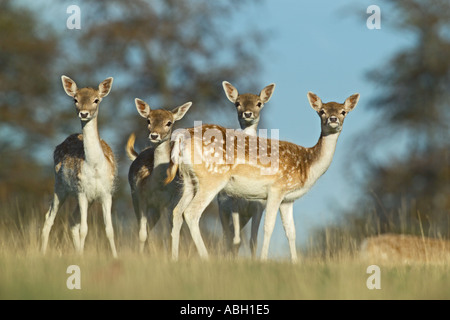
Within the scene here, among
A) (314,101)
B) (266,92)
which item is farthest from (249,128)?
(314,101)

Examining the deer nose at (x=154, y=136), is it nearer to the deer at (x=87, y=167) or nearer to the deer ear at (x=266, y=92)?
the deer at (x=87, y=167)

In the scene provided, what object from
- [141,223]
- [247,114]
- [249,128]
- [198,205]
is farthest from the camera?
[249,128]

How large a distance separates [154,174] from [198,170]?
0.99 metres

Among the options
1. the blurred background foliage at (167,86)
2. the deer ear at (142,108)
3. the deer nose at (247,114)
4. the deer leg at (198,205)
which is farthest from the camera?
the blurred background foliage at (167,86)

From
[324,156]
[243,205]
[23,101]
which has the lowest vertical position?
[243,205]

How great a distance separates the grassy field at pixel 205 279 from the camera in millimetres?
6172

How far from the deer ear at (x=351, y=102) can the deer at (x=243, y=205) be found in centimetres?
120

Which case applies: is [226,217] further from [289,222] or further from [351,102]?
[351,102]

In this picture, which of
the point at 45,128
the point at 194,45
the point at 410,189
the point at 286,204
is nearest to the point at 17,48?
the point at 45,128

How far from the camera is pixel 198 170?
8148 millimetres

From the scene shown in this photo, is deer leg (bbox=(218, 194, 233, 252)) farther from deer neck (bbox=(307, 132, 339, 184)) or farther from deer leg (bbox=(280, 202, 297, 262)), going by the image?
deer neck (bbox=(307, 132, 339, 184))

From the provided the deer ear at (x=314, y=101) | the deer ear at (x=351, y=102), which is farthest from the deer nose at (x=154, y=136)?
the deer ear at (x=351, y=102)
